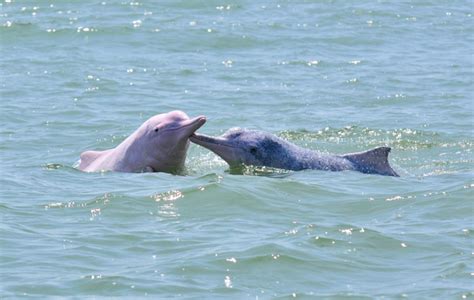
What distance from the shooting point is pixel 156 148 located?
12914 millimetres

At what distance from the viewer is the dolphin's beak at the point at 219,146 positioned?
1267cm

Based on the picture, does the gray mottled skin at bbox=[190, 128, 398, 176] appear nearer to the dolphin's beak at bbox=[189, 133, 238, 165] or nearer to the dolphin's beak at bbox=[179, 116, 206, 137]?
the dolphin's beak at bbox=[189, 133, 238, 165]

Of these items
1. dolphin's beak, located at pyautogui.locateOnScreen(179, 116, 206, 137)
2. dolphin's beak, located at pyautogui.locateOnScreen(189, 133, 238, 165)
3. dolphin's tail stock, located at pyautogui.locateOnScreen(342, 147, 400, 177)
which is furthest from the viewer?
dolphin's tail stock, located at pyautogui.locateOnScreen(342, 147, 400, 177)

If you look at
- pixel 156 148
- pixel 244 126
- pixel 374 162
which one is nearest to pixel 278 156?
pixel 374 162

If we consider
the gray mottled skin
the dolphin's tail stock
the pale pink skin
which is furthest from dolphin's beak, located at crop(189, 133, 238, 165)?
the dolphin's tail stock

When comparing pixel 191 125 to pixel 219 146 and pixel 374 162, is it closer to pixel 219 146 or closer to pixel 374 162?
pixel 219 146

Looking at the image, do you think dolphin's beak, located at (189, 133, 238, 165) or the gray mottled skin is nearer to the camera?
dolphin's beak, located at (189, 133, 238, 165)

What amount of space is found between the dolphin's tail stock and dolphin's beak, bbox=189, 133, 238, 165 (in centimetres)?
124

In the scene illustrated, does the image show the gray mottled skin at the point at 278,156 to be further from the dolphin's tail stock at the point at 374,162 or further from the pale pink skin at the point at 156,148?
the pale pink skin at the point at 156,148

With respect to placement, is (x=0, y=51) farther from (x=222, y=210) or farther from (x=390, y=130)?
(x=222, y=210)

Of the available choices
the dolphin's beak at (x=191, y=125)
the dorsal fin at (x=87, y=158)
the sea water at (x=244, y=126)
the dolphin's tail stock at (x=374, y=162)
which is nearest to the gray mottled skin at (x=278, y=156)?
the dolphin's tail stock at (x=374, y=162)

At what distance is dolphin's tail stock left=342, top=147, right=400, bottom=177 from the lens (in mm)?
12820

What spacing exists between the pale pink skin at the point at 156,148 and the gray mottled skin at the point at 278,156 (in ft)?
1.20

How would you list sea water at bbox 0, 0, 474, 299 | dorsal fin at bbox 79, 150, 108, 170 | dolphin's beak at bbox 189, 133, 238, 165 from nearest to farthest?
sea water at bbox 0, 0, 474, 299
dolphin's beak at bbox 189, 133, 238, 165
dorsal fin at bbox 79, 150, 108, 170
